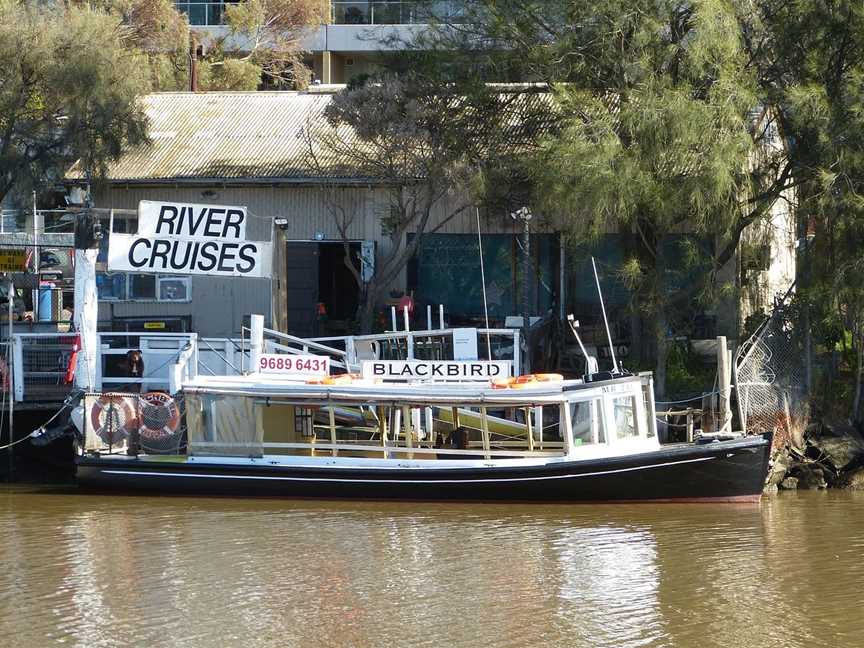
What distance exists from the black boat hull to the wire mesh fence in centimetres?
213

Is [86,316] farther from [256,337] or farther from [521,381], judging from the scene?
[521,381]

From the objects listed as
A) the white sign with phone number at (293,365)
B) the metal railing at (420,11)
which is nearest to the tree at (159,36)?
the metal railing at (420,11)

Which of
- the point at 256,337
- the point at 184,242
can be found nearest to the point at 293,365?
the point at 256,337

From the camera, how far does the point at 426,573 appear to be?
16203mm

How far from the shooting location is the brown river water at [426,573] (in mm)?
13945

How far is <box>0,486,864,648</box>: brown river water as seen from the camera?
13.9 m

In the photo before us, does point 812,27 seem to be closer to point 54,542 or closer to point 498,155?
point 498,155

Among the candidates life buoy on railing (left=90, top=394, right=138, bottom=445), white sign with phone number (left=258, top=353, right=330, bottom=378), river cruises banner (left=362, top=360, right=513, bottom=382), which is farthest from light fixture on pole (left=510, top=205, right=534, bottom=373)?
Result: life buoy on railing (left=90, top=394, right=138, bottom=445)

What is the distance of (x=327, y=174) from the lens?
29406 mm

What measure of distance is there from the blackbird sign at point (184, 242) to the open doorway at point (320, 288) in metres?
6.15

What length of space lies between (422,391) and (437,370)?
1.25 meters

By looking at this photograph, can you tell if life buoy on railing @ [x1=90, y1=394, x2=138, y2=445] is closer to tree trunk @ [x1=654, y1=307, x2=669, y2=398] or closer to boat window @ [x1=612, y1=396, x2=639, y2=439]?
boat window @ [x1=612, y1=396, x2=639, y2=439]

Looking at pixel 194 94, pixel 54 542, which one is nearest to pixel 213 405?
pixel 54 542

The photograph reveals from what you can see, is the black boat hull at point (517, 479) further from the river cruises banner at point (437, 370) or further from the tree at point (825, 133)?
the tree at point (825, 133)
